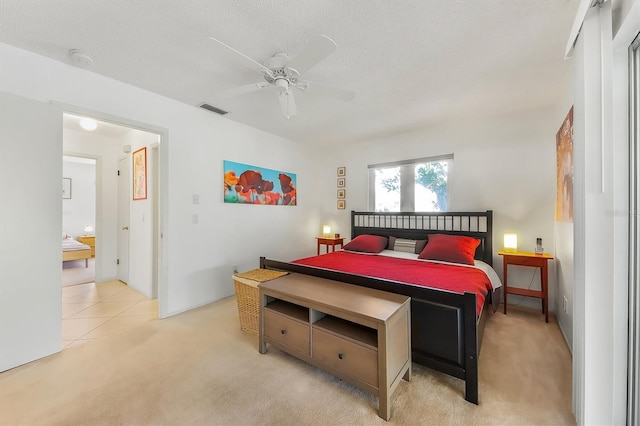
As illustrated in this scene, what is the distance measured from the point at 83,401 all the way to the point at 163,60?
2.55 meters

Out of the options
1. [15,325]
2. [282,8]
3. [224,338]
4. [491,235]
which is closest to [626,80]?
[282,8]

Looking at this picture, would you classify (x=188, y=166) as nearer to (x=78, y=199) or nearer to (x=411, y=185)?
(x=411, y=185)

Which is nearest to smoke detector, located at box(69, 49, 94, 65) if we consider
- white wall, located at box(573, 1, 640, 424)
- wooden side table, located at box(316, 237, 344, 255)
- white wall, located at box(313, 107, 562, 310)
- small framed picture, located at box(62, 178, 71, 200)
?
white wall, located at box(573, 1, 640, 424)

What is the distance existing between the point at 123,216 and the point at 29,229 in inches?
99.0

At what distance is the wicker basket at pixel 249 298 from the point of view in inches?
91.0

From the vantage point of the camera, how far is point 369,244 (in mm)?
3611

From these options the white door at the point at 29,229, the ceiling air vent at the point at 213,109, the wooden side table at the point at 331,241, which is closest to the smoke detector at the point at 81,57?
the white door at the point at 29,229

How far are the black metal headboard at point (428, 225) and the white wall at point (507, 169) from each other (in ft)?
0.41

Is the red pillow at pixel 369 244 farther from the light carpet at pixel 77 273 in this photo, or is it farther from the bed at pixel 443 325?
the light carpet at pixel 77 273

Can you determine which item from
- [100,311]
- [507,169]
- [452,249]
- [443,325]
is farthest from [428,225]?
[100,311]

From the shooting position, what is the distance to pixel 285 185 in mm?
4332

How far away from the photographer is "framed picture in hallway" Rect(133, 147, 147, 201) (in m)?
3.54

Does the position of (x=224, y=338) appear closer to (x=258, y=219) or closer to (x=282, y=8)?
(x=258, y=219)

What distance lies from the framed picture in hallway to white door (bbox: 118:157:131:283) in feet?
1.12
